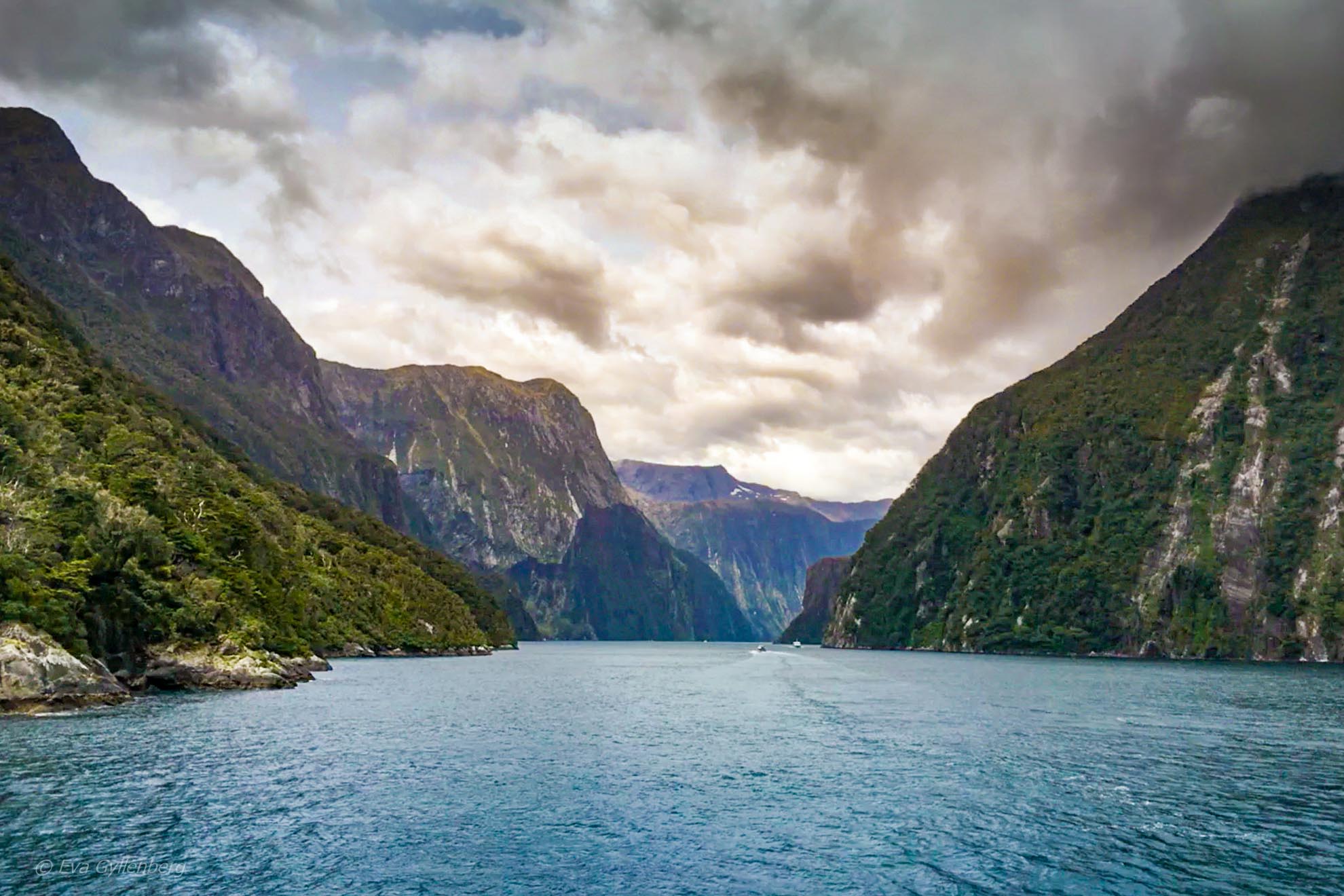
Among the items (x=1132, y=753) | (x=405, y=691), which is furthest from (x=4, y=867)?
(x=405, y=691)

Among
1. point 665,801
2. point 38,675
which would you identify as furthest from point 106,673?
point 665,801

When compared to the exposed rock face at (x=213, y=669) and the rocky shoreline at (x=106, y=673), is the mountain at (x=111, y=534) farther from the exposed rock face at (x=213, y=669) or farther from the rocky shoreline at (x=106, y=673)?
the rocky shoreline at (x=106, y=673)

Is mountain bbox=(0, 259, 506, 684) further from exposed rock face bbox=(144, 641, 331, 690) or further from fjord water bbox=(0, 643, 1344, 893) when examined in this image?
fjord water bbox=(0, 643, 1344, 893)

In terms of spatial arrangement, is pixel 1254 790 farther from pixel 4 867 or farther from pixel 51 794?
pixel 51 794

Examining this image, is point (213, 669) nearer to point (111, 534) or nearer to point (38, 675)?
point (111, 534)

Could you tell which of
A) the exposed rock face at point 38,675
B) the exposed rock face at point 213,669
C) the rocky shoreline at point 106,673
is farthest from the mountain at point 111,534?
the exposed rock face at point 38,675

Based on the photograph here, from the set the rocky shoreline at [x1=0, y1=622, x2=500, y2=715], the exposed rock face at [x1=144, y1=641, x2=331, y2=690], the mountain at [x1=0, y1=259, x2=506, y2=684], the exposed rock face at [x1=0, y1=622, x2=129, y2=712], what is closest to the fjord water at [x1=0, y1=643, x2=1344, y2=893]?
the exposed rock face at [x1=0, y1=622, x2=129, y2=712]
